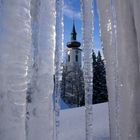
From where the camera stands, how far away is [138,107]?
103cm

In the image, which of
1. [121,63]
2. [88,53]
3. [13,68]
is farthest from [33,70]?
[121,63]

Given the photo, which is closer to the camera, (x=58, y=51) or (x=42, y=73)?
(x=42, y=73)

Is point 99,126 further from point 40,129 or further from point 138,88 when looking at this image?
point 40,129

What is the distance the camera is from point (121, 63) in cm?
107

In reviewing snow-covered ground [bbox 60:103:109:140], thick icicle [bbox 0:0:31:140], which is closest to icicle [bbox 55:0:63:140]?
thick icicle [bbox 0:0:31:140]

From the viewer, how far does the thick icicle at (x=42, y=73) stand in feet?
2.43

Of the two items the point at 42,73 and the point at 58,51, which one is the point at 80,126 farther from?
the point at 42,73

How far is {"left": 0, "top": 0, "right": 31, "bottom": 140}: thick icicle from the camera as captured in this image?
619mm

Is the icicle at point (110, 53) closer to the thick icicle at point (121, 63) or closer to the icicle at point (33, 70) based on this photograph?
the thick icicle at point (121, 63)

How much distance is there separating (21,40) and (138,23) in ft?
1.83

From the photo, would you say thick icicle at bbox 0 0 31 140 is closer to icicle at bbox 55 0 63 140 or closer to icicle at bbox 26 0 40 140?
icicle at bbox 26 0 40 140

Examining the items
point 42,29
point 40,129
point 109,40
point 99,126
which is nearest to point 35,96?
point 40,129

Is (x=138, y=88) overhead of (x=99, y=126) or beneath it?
overhead

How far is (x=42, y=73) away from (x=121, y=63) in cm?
42
